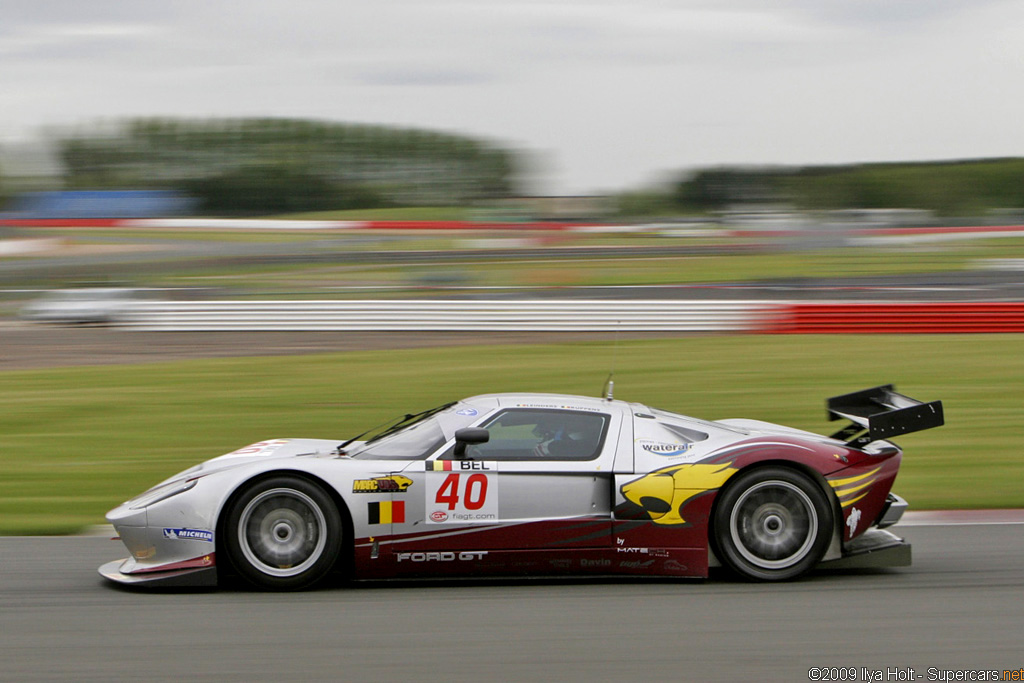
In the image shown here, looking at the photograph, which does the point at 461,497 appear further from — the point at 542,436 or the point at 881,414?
the point at 881,414

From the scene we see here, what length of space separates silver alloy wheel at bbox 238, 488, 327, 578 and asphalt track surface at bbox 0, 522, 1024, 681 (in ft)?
0.53

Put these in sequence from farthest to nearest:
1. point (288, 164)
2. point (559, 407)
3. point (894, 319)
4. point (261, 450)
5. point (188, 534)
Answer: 1. point (288, 164)
2. point (894, 319)
3. point (261, 450)
4. point (559, 407)
5. point (188, 534)

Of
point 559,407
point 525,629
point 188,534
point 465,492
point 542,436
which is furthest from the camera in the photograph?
point 559,407

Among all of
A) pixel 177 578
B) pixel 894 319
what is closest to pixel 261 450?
pixel 177 578

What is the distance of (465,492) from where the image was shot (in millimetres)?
5129

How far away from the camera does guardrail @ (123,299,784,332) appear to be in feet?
62.8

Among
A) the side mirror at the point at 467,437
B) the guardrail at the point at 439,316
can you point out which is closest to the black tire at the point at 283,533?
the side mirror at the point at 467,437

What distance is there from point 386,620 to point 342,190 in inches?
1325

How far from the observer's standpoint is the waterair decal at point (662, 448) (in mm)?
5320

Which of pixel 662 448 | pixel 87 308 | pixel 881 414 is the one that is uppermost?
pixel 87 308

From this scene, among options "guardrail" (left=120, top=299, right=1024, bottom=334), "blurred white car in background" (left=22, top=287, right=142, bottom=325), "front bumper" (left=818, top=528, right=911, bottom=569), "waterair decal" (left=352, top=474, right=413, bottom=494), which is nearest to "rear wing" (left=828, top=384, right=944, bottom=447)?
A: "front bumper" (left=818, top=528, right=911, bottom=569)

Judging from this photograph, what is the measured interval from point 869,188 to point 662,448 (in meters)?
39.7

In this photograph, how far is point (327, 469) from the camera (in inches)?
204

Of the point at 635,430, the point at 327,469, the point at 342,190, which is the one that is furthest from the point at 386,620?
the point at 342,190
